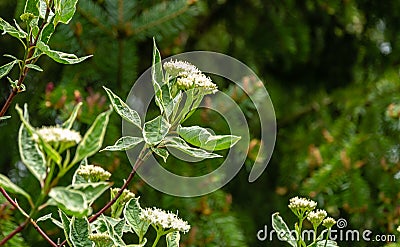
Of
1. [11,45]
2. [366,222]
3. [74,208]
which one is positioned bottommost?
[74,208]

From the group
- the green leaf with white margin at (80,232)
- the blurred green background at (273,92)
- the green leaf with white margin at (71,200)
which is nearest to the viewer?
the green leaf with white margin at (71,200)

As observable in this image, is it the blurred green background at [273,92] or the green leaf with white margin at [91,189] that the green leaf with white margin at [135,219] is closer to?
the green leaf with white margin at [91,189]

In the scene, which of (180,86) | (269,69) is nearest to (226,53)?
(269,69)

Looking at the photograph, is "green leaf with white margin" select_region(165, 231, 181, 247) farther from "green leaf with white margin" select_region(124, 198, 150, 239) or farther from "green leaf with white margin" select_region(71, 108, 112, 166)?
"green leaf with white margin" select_region(71, 108, 112, 166)

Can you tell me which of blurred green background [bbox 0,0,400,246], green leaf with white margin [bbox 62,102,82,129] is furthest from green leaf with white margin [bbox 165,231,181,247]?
blurred green background [bbox 0,0,400,246]

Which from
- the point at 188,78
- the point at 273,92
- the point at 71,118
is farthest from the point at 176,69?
the point at 273,92

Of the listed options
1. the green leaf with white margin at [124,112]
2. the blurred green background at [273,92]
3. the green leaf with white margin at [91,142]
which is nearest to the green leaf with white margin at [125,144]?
the green leaf with white margin at [124,112]

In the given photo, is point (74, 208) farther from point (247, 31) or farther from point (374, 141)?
point (247, 31)
